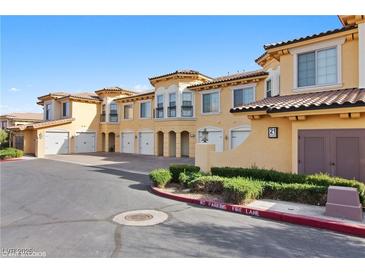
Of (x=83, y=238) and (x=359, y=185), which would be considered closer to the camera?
(x=83, y=238)

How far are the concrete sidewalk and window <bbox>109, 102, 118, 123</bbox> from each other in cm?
2625

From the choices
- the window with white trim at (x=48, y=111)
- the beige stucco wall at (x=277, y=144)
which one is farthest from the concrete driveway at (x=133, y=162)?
the window with white trim at (x=48, y=111)

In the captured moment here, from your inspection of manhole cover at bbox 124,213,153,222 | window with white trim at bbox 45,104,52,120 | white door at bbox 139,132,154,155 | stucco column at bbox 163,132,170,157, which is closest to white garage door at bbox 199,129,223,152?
stucco column at bbox 163,132,170,157

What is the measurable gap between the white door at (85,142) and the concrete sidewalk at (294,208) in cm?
2721

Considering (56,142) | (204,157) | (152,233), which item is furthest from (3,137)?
(152,233)

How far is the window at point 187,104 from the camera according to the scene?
75.3ft

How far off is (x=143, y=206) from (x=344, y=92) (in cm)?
808

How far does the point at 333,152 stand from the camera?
27.5 feet

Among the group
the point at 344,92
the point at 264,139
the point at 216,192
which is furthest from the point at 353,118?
the point at 216,192

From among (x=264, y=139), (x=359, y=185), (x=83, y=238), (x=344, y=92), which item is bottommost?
(x=83, y=238)

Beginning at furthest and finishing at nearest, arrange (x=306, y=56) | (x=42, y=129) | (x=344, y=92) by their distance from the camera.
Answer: (x=42, y=129) < (x=306, y=56) < (x=344, y=92)

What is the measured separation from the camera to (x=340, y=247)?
4.92m

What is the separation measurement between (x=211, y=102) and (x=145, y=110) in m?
9.16

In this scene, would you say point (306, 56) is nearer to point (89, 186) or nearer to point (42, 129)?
point (89, 186)
